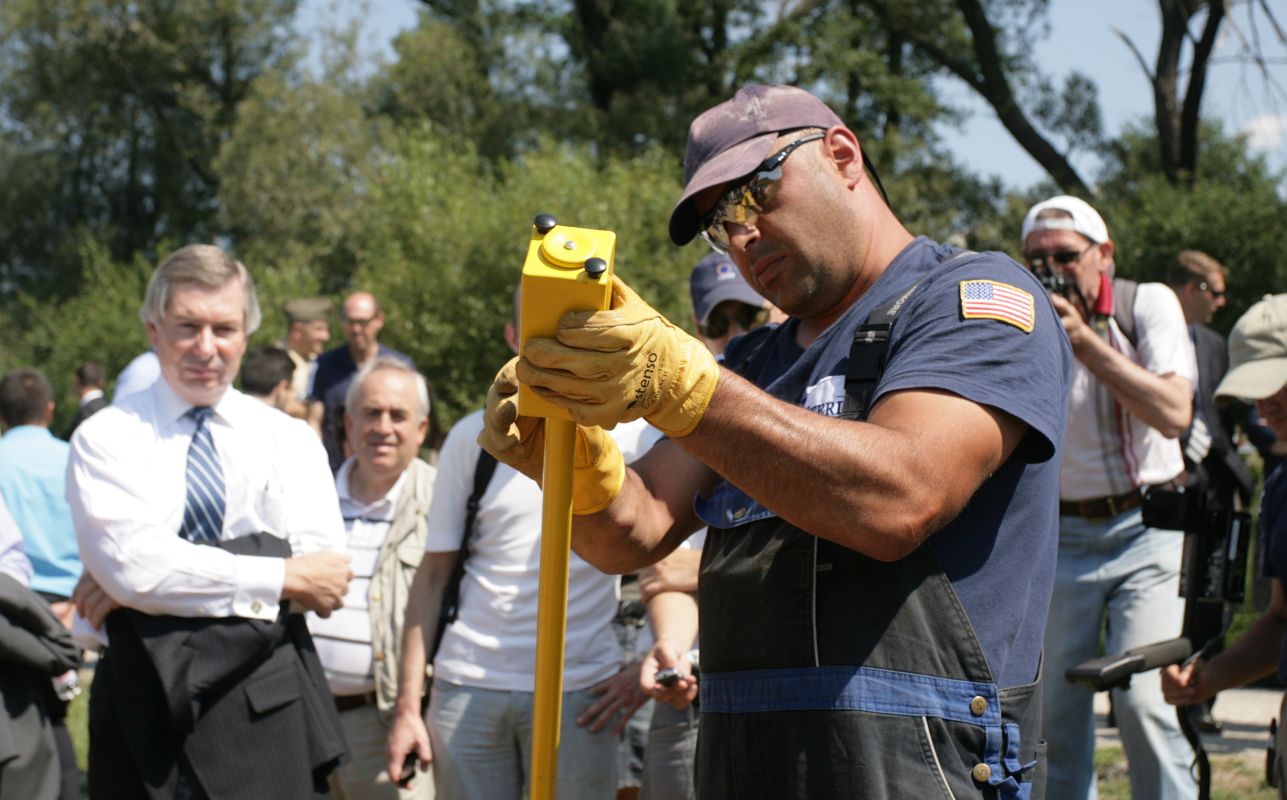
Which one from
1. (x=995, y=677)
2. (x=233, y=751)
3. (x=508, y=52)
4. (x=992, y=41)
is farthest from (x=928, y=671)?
(x=508, y=52)

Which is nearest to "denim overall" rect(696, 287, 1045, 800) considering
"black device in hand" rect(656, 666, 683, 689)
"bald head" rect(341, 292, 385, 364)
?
"black device in hand" rect(656, 666, 683, 689)

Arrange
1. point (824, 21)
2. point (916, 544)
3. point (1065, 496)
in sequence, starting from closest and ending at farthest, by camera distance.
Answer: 1. point (916, 544)
2. point (1065, 496)
3. point (824, 21)

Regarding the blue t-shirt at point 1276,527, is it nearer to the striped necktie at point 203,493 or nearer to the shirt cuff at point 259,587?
the shirt cuff at point 259,587

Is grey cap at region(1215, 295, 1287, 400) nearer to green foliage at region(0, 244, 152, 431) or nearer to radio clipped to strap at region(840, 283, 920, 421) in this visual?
radio clipped to strap at region(840, 283, 920, 421)

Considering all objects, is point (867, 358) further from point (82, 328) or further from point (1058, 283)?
point (82, 328)

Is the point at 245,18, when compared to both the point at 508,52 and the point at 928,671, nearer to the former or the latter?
the point at 508,52

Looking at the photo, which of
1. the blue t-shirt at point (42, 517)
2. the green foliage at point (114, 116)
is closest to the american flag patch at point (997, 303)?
the blue t-shirt at point (42, 517)

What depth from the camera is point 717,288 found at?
4648mm

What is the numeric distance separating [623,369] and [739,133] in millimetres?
748

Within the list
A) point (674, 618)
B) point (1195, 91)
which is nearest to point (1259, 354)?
point (674, 618)

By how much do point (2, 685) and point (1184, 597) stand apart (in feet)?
11.5

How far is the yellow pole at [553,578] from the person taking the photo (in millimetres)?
2059

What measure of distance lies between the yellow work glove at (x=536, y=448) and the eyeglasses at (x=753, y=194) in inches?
17.9

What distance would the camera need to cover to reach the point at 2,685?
3.67 meters
